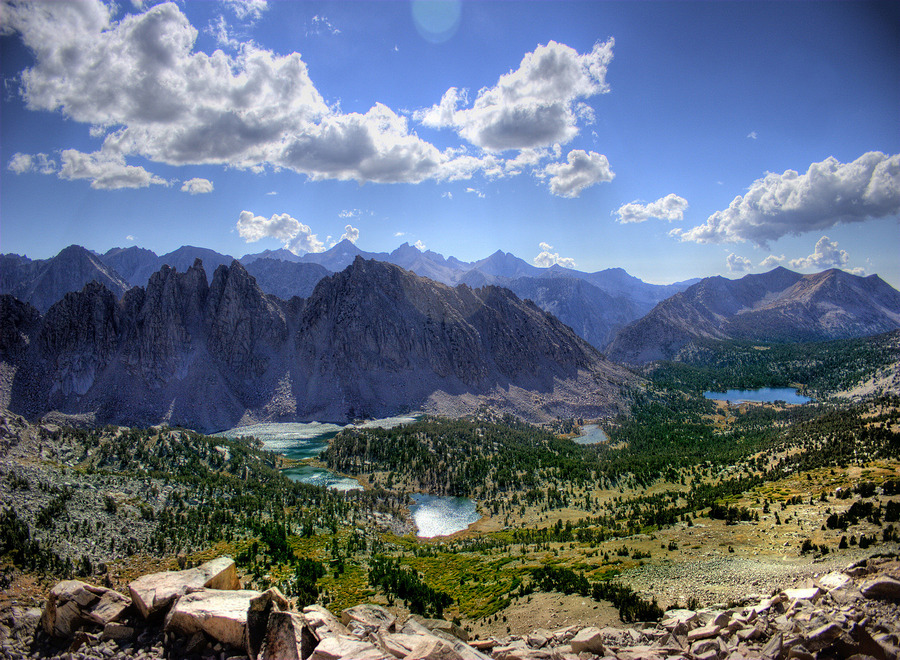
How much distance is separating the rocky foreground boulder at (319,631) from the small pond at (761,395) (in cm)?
16154

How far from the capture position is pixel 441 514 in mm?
60094

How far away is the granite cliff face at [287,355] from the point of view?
10881 centimetres

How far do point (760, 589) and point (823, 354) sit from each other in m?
238

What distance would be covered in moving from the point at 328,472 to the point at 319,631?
217ft

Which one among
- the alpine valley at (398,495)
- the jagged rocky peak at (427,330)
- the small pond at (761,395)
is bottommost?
the small pond at (761,395)

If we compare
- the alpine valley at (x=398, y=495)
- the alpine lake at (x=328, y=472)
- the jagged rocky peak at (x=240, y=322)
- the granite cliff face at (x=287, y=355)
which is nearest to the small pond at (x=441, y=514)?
the alpine lake at (x=328, y=472)

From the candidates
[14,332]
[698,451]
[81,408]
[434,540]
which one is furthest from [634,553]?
[14,332]

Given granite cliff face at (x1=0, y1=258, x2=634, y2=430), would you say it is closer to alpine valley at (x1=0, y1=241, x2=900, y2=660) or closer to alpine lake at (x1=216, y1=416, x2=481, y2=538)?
alpine valley at (x1=0, y1=241, x2=900, y2=660)

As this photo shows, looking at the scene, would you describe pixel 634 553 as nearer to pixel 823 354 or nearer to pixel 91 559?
pixel 91 559

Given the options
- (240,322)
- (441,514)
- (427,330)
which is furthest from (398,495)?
(240,322)

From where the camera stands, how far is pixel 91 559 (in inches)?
1046

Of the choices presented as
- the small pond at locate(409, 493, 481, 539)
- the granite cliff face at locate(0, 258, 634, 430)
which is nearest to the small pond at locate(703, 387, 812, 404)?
the granite cliff face at locate(0, 258, 634, 430)

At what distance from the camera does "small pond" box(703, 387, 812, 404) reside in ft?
502

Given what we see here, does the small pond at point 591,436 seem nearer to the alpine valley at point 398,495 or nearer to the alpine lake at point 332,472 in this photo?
the alpine lake at point 332,472
